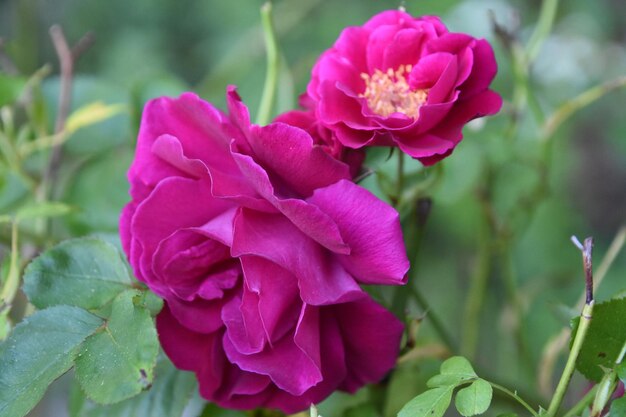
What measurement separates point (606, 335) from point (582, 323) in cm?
2

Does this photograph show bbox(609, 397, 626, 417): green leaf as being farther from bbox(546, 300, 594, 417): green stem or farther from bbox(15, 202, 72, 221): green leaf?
bbox(15, 202, 72, 221): green leaf

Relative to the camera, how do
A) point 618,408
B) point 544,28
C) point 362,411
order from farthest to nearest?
point 544,28 → point 362,411 → point 618,408

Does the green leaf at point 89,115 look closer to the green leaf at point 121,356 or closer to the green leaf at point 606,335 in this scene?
the green leaf at point 121,356

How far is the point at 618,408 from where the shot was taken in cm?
22

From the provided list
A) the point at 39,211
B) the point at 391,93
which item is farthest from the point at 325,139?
the point at 39,211

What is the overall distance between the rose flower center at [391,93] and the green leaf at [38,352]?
13 cm

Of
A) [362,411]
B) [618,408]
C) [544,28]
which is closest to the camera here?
[618,408]

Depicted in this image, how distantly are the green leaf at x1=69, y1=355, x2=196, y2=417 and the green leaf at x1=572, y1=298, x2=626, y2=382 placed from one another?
158mm

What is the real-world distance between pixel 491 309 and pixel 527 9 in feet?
1.34

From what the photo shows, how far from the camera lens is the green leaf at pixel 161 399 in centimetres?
31

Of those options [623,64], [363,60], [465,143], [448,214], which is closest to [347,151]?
[363,60]

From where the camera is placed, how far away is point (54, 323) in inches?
10.5

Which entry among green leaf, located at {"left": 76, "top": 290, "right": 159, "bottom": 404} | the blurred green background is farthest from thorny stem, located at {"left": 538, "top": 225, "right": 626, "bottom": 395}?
green leaf, located at {"left": 76, "top": 290, "right": 159, "bottom": 404}

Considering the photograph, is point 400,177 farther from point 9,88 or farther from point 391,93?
point 9,88
